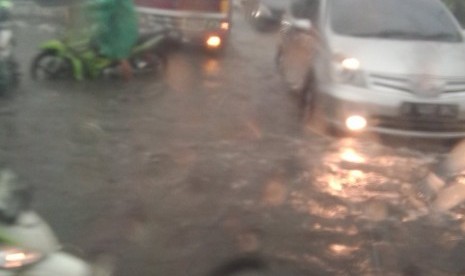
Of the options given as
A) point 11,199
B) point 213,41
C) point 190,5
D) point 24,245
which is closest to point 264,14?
point 213,41

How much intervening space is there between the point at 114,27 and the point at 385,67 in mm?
4299

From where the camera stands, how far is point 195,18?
15438 mm

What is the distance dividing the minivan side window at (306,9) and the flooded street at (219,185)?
44.4 inches

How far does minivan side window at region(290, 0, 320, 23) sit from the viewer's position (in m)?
11.2

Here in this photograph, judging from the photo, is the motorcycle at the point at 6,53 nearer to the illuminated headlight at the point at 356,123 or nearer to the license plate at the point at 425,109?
the illuminated headlight at the point at 356,123

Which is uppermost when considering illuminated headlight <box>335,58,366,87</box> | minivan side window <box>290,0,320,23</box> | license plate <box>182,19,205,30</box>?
minivan side window <box>290,0,320,23</box>

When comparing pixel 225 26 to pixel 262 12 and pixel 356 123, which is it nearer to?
pixel 262 12

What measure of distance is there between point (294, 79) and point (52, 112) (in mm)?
3112

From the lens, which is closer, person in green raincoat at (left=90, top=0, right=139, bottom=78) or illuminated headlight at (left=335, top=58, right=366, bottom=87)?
illuminated headlight at (left=335, top=58, right=366, bottom=87)

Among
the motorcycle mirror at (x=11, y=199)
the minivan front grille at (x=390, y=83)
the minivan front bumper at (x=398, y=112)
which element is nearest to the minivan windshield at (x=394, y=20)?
the minivan front grille at (x=390, y=83)

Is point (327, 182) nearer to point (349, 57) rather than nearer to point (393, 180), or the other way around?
point (393, 180)

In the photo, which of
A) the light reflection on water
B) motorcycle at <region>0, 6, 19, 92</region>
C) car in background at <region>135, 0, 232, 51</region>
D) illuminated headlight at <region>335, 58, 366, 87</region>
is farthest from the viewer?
car in background at <region>135, 0, 232, 51</region>

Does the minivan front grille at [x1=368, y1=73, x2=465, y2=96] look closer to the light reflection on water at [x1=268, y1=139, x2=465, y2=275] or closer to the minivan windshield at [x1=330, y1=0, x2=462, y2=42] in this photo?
the light reflection on water at [x1=268, y1=139, x2=465, y2=275]

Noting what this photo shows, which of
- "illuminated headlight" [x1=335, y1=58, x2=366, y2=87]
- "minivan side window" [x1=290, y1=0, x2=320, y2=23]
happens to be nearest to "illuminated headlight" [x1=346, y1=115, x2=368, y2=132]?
"illuminated headlight" [x1=335, y1=58, x2=366, y2=87]
